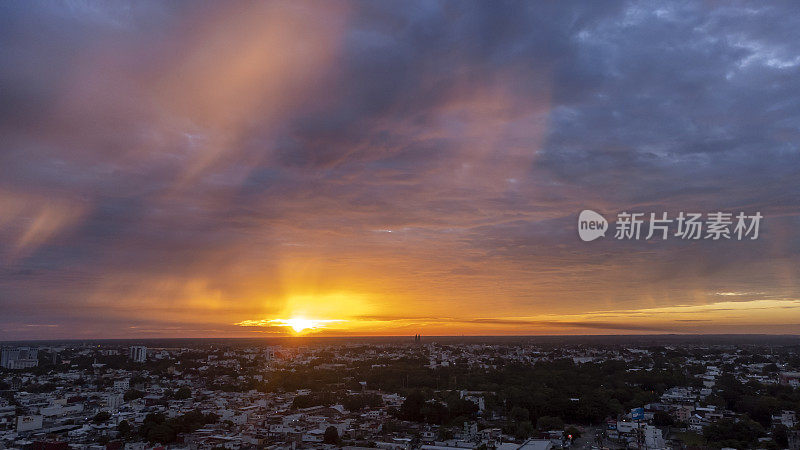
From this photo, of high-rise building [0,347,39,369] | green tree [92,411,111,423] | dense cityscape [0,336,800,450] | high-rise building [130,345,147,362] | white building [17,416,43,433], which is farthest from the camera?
high-rise building [130,345,147,362]

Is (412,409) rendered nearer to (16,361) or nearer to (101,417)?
(101,417)

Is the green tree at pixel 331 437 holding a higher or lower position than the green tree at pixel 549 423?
higher

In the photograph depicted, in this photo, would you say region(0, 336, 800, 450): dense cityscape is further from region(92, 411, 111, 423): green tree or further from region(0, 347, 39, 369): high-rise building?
region(0, 347, 39, 369): high-rise building

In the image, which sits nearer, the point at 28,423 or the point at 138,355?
the point at 28,423

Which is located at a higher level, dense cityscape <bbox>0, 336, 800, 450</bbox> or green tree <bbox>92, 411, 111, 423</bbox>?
green tree <bbox>92, 411, 111, 423</bbox>

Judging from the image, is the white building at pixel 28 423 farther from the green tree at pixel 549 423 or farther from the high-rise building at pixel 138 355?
the high-rise building at pixel 138 355

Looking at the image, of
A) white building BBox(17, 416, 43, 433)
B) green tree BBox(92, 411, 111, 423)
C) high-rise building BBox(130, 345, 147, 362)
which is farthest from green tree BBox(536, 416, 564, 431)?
high-rise building BBox(130, 345, 147, 362)

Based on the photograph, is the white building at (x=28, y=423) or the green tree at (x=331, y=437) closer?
the green tree at (x=331, y=437)

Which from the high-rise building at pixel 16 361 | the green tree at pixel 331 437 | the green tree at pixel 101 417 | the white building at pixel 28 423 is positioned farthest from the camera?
the high-rise building at pixel 16 361

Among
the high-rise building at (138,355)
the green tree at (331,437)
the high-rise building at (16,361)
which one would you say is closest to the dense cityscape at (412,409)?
the green tree at (331,437)

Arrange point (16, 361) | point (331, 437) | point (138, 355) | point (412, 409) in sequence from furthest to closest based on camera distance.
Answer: point (138, 355)
point (16, 361)
point (412, 409)
point (331, 437)

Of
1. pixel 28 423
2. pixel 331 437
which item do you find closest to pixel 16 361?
pixel 28 423

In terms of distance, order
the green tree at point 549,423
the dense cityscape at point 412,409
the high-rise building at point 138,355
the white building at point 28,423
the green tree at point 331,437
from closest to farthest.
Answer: the green tree at point 331,437 → the dense cityscape at point 412,409 → the white building at point 28,423 → the green tree at point 549,423 → the high-rise building at point 138,355
